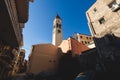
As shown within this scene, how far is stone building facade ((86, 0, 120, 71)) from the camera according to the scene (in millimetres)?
13461

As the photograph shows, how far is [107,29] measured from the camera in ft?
50.1

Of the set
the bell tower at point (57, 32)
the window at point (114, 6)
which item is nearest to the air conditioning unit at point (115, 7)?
the window at point (114, 6)

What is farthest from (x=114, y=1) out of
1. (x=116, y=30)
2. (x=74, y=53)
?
(x=74, y=53)

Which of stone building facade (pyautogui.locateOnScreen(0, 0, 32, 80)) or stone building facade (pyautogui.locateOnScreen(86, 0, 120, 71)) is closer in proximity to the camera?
stone building facade (pyautogui.locateOnScreen(0, 0, 32, 80))

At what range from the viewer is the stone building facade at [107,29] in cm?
1346

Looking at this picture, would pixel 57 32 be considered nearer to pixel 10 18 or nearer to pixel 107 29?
pixel 107 29

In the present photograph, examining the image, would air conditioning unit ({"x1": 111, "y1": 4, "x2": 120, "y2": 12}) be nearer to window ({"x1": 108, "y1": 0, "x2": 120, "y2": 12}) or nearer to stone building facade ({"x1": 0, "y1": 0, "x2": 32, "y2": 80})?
window ({"x1": 108, "y1": 0, "x2": 120, "y2": 12})

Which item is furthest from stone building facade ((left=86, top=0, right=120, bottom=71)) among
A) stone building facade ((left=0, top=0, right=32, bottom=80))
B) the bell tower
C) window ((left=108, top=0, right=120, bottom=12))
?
the bell tower

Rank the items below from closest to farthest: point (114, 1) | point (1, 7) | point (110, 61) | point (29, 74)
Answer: point (1, 7) → point (110, 61) → point (114, 1) → point (29, 74)

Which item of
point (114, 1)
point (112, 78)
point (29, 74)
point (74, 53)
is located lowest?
point (112, 78)

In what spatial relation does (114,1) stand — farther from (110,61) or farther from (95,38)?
(110,61)

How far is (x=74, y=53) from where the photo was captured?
76.1 feet

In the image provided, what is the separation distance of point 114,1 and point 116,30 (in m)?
4.57

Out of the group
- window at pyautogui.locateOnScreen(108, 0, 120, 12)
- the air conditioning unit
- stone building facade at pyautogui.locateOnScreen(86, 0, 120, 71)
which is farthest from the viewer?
window at pyautogui.locateOnScreen(108, 0, 120, 12)
